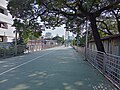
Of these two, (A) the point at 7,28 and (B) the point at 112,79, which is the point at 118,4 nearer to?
(B) the point at 112,79

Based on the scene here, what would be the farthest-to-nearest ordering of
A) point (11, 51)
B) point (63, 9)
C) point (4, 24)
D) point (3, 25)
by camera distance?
point (4, 24) → point (3, 25) → point (11, 51) → point (63, 9)

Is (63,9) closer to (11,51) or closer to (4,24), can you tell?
(11,51)

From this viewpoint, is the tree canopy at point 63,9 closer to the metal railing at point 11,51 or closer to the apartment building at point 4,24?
the metal railing at point 11,51

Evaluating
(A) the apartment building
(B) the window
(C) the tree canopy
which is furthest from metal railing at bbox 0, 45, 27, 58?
(B) the window

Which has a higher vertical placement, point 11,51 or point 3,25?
point 3,25

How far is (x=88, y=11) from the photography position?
2059 centimetres

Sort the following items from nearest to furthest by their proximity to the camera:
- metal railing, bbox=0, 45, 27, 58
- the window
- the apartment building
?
metal railing, bbox=0, 45, 27, 58 → the apartment building → the window

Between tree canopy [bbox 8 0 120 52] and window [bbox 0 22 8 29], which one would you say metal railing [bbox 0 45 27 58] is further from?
window [bbox 0 22 8 29]

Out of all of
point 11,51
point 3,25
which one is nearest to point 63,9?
point 11,51

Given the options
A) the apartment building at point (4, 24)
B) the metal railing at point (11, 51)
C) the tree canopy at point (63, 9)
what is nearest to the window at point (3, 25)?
the apartment building at point (4, 24)

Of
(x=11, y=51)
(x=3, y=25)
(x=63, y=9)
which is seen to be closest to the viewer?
(x=63, y=9)

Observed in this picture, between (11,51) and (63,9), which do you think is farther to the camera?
(11,51)

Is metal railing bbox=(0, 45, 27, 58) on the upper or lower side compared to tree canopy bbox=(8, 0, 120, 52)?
lower

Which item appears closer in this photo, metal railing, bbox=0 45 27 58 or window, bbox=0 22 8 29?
metal railing, bbox=0 45 27 58
